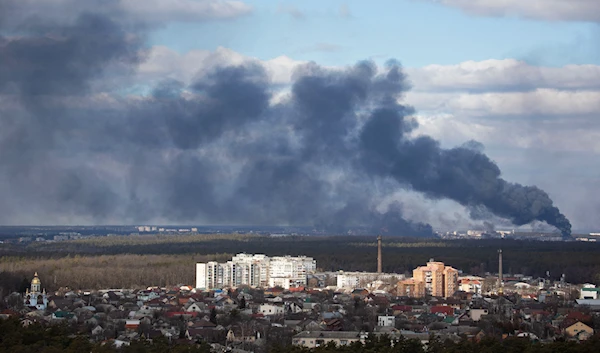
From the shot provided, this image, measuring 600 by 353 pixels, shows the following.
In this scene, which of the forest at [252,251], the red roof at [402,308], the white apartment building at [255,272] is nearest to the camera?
the red roof at [402,308]

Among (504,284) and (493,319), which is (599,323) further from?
(504,284)

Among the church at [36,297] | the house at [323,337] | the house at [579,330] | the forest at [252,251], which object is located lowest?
the house at [323,337]

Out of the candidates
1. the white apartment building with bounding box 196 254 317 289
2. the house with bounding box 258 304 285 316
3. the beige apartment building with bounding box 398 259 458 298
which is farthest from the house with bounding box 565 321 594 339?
the white apartment building with bounding box 196 254 317 289

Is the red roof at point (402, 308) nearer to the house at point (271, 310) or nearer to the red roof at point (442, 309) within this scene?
the red roof at point (442, 309)

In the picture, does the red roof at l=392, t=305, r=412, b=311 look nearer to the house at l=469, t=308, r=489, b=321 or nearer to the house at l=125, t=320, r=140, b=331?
the house at l=469, t=308, r=489, b=321

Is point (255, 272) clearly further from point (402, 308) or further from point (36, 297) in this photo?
point (402, 308)

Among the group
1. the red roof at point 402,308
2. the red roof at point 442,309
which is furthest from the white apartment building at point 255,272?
the red roof at point 442,309

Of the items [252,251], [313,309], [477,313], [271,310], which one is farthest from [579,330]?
[252,251]
